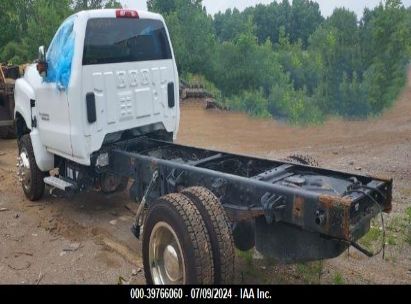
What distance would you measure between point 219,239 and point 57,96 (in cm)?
301

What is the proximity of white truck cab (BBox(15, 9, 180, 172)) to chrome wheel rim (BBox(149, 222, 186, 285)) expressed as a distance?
5.97 ft

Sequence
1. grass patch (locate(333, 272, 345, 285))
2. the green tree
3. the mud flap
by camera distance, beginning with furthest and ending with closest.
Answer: the green tree → grass patch (locate(333, 272, 345, 285)) → the mud flap

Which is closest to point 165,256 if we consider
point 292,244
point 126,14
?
point 292,244

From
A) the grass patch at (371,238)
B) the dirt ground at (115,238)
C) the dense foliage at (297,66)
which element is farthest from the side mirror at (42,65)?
the dense foliage at (297,66)

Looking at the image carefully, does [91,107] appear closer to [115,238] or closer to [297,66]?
[115,238]

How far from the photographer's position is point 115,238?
553 cm

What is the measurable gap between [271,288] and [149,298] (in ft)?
3.36

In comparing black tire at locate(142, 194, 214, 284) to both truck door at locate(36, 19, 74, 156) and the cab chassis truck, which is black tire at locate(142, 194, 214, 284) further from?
truck door at locate(36, 19, 74, 156)

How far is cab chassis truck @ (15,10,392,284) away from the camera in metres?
3.57

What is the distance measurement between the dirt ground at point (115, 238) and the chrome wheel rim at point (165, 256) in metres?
0.51

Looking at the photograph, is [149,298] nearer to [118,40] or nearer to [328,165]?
[118,40]

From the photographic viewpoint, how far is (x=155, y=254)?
157 inches

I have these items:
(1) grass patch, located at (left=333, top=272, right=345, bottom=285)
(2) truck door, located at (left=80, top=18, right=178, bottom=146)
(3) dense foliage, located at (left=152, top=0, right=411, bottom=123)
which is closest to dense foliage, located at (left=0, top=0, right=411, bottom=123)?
(3) dense foliage, located at (left=152, top=0, right=411, bottom=123)

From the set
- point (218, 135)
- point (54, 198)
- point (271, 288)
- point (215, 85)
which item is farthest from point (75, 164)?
point (215, 85)
